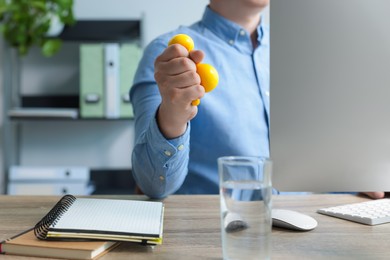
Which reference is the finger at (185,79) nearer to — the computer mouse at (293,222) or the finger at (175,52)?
the finger at (175,52)

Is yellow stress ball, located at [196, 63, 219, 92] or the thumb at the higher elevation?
the thumb

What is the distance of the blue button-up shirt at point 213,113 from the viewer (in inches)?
35.1

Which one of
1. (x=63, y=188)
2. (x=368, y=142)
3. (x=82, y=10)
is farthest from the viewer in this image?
(x=82, y=10)

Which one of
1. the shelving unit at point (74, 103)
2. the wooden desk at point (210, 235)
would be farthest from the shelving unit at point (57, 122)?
the wooden desk at point (210, 235)

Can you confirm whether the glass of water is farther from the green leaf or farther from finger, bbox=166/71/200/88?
the green leaf

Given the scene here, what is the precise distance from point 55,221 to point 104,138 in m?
1.92

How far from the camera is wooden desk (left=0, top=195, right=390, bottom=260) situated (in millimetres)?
540

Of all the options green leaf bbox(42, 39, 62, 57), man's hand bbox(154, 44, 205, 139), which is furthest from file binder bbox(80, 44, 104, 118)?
man's hand bbox(154, 44, 205, 139)

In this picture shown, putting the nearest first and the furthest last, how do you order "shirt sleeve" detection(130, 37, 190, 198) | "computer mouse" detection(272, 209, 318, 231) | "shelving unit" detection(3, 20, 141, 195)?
"computer mouse" detection(272, 209, 318, 231) → "shirt sleeve" detection(130, 37, 190, 198) → "shelving unit" detection(3, 20, 141, 195)

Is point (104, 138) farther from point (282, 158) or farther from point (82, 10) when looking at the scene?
point (282, 158)

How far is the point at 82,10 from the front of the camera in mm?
2459

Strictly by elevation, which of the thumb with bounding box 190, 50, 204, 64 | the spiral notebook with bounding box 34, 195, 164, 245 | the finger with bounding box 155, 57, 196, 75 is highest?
the thumb with bounding box 190, 50, 204, 64

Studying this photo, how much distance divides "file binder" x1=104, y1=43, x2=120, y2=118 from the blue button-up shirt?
1.05m

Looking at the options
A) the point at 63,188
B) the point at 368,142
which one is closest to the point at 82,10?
the point at 63,188
